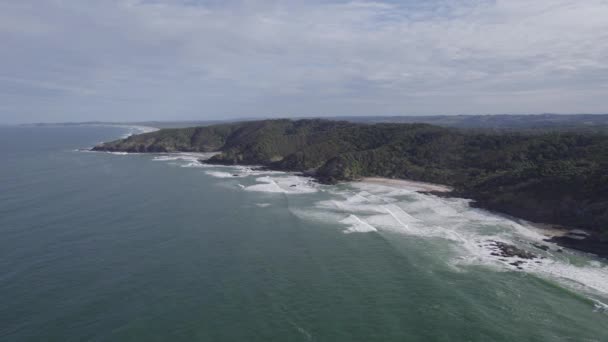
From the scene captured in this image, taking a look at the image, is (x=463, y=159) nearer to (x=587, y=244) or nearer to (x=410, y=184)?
(x=410, y=184)

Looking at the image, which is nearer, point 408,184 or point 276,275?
point 276,275

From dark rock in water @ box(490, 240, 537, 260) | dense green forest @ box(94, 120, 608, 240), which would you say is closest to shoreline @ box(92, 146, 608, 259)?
dense green forest @ box(94, 120, 608, 240)

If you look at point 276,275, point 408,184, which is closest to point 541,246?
point 276,275

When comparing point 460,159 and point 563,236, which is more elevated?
point 460,159

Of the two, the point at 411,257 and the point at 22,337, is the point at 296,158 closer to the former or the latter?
the point at 411,257

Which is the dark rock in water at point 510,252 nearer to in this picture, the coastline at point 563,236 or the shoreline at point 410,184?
the coastline at point 563,236

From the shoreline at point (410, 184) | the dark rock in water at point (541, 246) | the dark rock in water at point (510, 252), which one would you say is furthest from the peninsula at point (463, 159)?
the dark rock in water at point (510, 252)

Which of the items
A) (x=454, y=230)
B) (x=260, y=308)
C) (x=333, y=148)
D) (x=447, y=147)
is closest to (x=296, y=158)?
(x=333, y=148)
